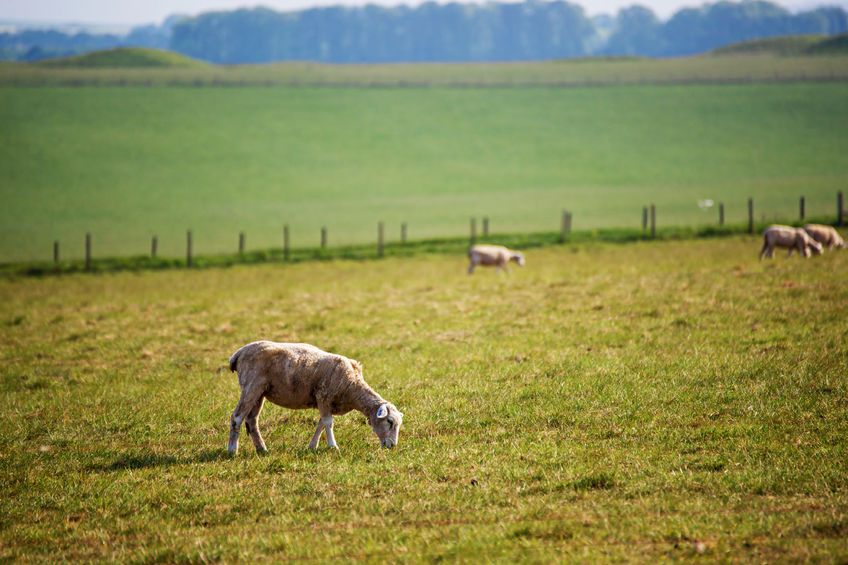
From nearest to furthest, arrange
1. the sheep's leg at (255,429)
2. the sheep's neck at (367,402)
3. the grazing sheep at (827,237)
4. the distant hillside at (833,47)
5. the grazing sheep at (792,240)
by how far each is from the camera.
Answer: the sheep's leg at (255,429) < the sheep's neck at (367,402) < the grazing sheep at (792,240) < the grazing sheep at (827,237) < the distant hillside at (833,47)

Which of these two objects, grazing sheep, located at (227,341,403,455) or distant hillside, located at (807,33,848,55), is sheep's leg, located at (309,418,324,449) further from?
distant hillside, located at (807,33,848,55)

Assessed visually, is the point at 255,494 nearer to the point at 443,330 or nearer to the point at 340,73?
the point at 443,330

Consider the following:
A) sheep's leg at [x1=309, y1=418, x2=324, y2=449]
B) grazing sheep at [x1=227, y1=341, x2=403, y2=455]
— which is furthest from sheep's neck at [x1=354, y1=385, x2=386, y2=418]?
sheep's leg at [x1=309, y1=418, x2=324, y2=449]

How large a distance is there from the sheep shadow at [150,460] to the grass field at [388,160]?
140 ft

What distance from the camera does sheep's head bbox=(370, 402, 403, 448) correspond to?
43.4 feet

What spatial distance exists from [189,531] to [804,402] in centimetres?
980

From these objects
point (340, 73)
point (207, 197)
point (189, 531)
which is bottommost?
point (189, 531)

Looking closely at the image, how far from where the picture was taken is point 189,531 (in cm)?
1035

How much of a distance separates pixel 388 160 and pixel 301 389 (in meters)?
83.7

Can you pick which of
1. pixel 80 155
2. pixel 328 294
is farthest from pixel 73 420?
pixel 80 155

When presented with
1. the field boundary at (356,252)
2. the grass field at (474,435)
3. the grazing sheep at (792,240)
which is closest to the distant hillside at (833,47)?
the field boundary at (356,252)

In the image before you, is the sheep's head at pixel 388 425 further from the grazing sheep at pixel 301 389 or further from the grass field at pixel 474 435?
the grass field at pixel 474 435

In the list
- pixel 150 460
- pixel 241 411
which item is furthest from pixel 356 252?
pixel 150 460

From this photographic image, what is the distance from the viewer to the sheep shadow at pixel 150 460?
42.3 ft
